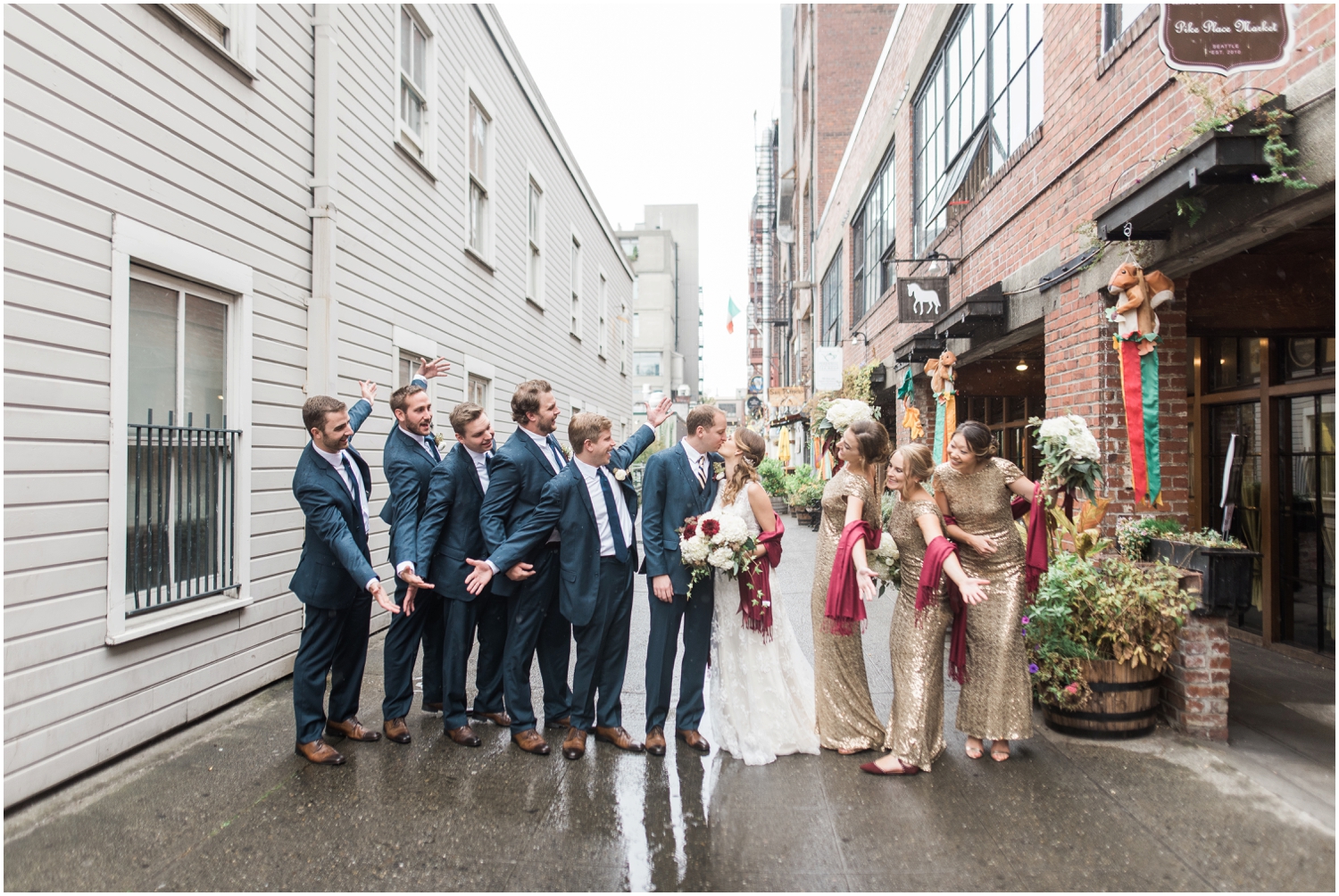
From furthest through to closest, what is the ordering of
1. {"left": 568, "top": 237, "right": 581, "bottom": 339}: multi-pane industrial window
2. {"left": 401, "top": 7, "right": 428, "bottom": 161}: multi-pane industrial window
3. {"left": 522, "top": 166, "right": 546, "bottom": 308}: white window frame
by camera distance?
{"left": 568, "top": 237, "right": 581, "bottom": 339}: multi-pane industrial window, {"left": 522, "top": 166, "right": 546, "bottom": 308}: white window frame, {"left": 401, "top": 7, "right": 428, "bottom": 161}: multi-pane industrial window

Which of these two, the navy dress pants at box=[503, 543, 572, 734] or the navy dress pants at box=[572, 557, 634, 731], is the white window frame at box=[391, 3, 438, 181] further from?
the navy dress pants at box=[572, 557, 634, 731]

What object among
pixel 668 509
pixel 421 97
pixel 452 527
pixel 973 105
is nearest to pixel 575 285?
pixel 421 97

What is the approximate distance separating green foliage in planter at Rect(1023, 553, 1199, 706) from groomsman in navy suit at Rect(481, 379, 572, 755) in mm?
2710

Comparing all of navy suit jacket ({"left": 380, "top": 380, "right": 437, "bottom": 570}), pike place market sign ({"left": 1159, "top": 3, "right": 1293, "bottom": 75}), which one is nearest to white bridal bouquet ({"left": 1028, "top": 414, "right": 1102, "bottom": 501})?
pike place market sign ({"left": 1159, "top": 3, "right": 1293, "bottom": 75})

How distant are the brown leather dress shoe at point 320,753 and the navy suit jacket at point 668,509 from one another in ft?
6.06

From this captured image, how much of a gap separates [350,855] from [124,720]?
1.82 metres

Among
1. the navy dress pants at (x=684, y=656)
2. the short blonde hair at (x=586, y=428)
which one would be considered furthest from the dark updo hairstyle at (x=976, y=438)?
the short blonde hair at (x=586, y=428)

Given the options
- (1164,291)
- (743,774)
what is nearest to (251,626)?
(743,774)

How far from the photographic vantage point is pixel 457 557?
448cm

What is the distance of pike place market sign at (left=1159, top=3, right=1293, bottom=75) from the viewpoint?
3.71 meters

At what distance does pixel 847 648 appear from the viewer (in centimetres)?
418

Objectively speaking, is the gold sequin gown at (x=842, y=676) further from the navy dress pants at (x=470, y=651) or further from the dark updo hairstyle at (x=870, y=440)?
the navy dress pants at (x=470, y=651)

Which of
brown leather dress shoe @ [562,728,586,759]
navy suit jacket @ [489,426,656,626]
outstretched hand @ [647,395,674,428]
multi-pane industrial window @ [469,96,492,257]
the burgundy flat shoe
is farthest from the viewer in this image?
multi-pane industrial window @ [469,96,492,257]

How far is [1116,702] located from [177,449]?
5.51 m
